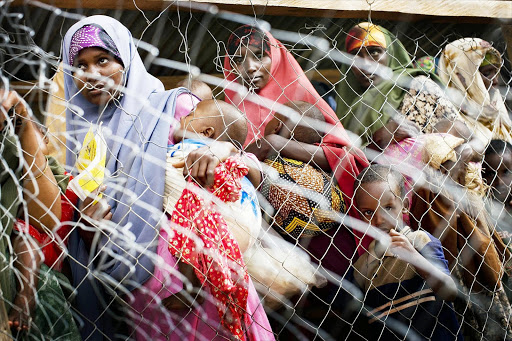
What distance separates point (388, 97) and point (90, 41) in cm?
129

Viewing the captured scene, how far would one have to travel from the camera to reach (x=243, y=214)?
183 centimetres

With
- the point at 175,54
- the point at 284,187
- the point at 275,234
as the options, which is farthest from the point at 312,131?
the point at 175,54

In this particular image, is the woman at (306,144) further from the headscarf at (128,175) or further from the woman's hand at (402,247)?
the headscarf at (128,175)

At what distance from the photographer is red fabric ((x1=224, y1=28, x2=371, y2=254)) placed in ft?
7.36

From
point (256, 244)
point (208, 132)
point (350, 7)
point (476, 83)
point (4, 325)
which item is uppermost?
point (350, 7)

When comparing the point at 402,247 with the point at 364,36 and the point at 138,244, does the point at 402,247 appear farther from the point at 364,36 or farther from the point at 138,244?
the point at 364,36

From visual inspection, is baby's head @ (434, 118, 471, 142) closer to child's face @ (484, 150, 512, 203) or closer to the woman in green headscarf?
the woman in green headscarf

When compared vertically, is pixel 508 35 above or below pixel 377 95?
above

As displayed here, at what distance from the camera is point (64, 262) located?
1842 mm

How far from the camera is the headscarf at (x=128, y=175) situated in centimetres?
178

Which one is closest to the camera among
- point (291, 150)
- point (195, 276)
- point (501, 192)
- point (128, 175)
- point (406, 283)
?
point (128, 175)

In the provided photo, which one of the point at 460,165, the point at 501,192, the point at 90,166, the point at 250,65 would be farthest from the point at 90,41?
the point at 501,192

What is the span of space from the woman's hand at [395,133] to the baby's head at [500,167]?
369mm

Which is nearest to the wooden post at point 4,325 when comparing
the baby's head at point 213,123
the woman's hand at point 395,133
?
the baby's head at point 213,123
